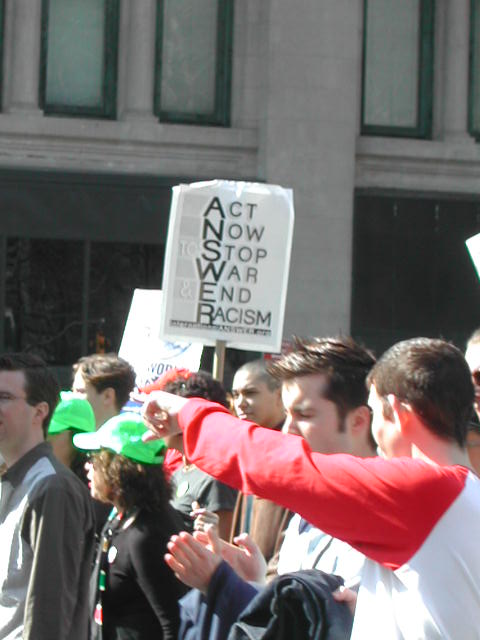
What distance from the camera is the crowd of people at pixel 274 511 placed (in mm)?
2791

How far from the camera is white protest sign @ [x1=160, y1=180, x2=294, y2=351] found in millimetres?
7082

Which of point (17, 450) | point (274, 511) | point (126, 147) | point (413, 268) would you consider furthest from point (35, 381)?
point (413, 268)

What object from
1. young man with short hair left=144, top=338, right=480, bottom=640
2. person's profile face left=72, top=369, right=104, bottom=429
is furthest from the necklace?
person's profile face left=72, top=369, right=104, bottom=429

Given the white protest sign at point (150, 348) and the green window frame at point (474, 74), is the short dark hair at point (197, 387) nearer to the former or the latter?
the white protest sign at point (150, 348)

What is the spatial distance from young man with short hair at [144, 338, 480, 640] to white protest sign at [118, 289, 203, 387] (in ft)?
16.6

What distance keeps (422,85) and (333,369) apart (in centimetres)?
1457

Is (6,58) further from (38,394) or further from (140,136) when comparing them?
(38,394)

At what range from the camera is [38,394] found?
4.56m

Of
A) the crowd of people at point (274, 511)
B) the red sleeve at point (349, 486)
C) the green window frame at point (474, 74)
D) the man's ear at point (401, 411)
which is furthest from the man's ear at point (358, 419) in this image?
the green window frame at point (474, 74)

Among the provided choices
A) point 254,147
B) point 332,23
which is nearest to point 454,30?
point 332,23

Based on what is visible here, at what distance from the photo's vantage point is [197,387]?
591cm

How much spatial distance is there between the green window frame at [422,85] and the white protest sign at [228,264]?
10487 mm

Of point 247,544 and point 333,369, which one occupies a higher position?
point 333,369

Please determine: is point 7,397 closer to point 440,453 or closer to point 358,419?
point 358,419
